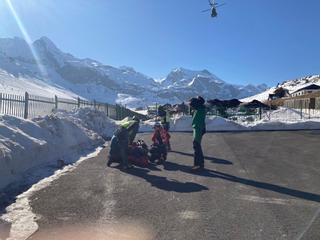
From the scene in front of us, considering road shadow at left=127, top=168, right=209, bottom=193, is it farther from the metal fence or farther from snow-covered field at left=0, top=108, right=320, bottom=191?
the metal fence

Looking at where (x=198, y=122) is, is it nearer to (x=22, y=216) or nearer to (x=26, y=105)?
(x=22, y=216)

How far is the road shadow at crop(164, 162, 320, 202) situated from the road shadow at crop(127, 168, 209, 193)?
41.9 inches

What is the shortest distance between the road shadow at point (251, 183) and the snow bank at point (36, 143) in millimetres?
3398

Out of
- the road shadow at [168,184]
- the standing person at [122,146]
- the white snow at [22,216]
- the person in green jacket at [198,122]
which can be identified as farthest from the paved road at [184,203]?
the person in green jacket at [198,122]

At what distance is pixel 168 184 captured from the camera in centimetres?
1006

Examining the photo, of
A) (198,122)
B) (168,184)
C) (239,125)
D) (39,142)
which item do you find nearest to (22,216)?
(168,184)

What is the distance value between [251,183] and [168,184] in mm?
1784

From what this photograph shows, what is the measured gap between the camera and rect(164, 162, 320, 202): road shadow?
8.92m

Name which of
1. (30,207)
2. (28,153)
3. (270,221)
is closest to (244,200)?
(270,221)

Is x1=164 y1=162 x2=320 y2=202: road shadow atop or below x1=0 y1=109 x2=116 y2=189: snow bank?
below

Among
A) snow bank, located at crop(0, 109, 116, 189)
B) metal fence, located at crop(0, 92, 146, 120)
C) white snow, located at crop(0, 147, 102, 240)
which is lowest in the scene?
white snow, located at crop(0, 147, 102, 240)

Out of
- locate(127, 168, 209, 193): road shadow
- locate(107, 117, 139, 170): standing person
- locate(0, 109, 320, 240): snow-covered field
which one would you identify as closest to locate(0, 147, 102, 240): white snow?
locate(0, 109, 320, 240): snow-covered field

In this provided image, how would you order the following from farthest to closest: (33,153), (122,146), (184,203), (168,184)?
1. (122,146)
2. (33,153)
3. (168,184)
4. (184,203)

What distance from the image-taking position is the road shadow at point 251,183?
8.92 metres
